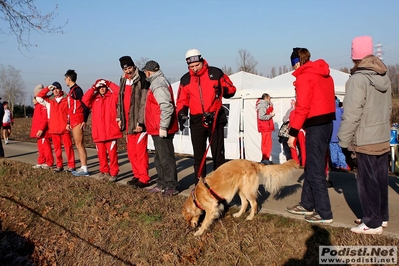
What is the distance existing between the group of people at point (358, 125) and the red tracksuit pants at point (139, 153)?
3272mm

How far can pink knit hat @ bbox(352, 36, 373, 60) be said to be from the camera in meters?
4.00

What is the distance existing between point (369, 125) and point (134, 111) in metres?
4.15

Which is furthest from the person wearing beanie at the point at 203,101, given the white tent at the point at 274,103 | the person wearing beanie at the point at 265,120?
the white tent at the point at 274,103

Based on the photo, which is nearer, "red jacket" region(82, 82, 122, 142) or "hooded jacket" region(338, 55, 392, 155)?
"hooded jacket" region(338, 55, 392, 155)

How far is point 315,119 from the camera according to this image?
14.4ft

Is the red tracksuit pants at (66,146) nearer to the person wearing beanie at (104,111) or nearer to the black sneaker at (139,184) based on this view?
the person wearing beanie at (104,111)

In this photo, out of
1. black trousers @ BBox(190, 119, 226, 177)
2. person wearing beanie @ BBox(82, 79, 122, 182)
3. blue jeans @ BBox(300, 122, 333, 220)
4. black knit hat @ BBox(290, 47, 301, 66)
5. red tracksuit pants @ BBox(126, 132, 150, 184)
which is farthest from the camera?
person wearing beanie @ BBox(82, 79, 122, 182)

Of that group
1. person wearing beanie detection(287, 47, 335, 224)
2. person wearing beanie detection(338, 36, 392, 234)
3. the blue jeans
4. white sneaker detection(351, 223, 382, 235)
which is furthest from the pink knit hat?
white sneaker detection(351, 223, 382, 235)

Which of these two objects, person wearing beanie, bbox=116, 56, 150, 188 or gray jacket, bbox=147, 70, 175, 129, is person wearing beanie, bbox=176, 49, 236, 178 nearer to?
gray jacket, bbox=147, 70, 175, 129

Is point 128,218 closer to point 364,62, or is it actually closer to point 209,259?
point 209,259

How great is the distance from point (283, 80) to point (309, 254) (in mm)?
8738

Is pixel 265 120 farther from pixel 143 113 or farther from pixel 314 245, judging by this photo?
pixel 314 245

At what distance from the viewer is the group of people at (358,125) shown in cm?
389

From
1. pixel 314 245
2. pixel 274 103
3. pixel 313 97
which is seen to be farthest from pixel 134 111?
pixel 274 103
